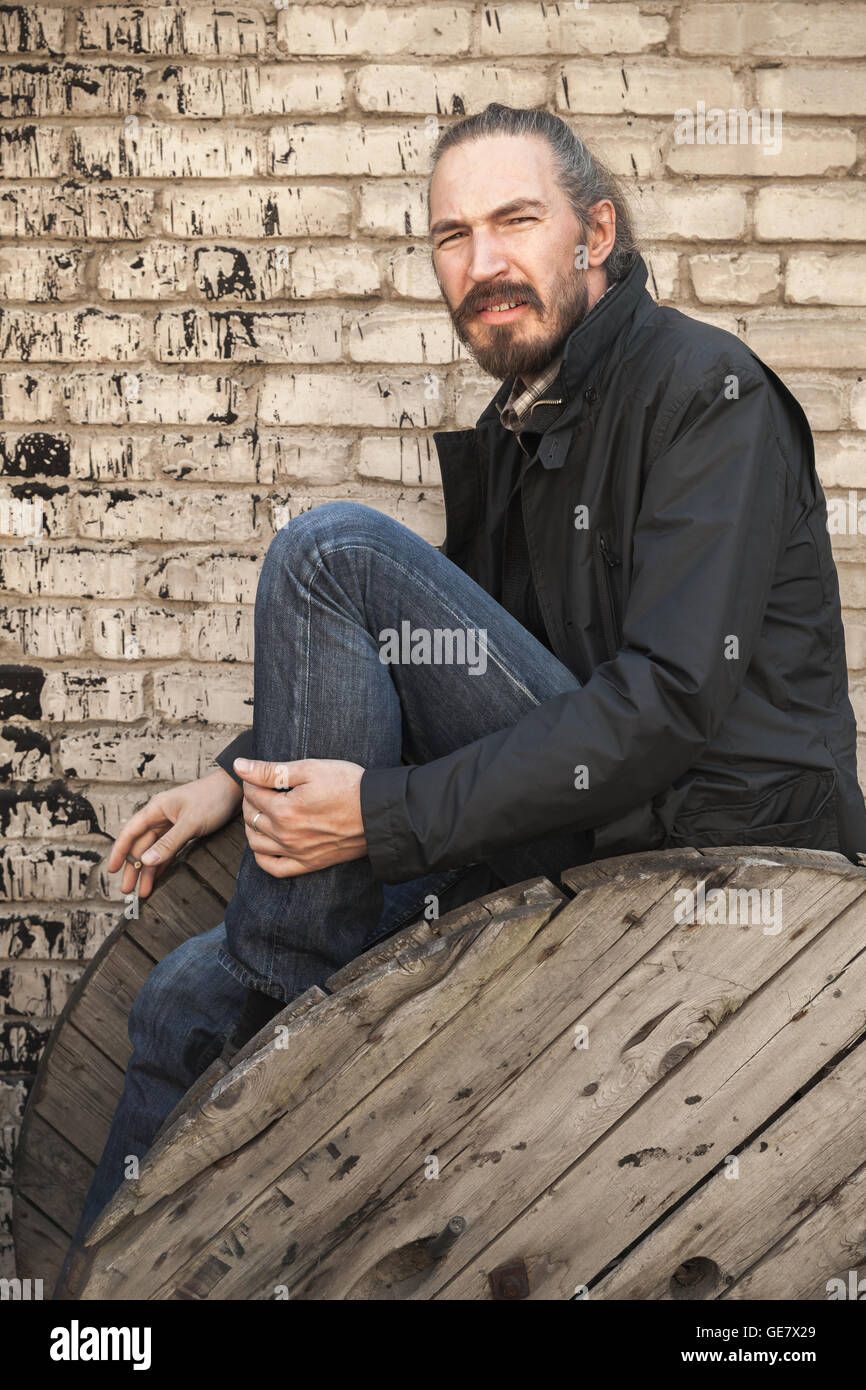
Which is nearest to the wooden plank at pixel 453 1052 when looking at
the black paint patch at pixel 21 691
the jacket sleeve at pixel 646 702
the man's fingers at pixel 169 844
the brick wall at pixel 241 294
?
the jacket sleeve at pixel 646 702

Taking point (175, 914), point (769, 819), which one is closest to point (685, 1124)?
point (769, 819)

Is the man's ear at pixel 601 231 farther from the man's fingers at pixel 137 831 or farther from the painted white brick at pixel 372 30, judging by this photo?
the man's fingers at pixel 137 831

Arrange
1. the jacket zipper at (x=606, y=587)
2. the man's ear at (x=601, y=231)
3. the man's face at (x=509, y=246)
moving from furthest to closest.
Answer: the man's ear at (x=601, y=231) → the man's face at (x=509, y=246) → the jacket zipper at (x=606, y=587)

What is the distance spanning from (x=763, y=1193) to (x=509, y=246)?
1.38 metres

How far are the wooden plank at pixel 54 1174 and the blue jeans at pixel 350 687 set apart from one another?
0.65 m

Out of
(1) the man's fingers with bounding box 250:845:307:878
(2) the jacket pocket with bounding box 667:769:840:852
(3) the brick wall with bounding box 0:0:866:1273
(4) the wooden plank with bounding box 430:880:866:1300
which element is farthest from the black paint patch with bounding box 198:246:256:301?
(4) the wooden plank with bounding box 430:880:866:1300

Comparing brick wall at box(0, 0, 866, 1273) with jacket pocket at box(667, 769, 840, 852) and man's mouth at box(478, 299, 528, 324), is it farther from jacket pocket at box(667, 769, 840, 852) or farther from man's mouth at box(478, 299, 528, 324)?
jacket pocket at box(667, 769, 840, 852)

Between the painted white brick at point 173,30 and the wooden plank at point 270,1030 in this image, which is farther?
the painted white brick at point 173,30

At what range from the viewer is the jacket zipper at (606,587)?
163 cm

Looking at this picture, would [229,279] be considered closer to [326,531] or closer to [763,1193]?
[326,531]

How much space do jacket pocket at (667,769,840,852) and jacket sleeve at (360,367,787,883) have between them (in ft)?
0.27

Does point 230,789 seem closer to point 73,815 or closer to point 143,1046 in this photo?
point 143,1046

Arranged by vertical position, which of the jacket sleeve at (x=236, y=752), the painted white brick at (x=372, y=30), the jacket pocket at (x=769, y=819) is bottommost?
the jacket pocket at (x=769, y=819)
